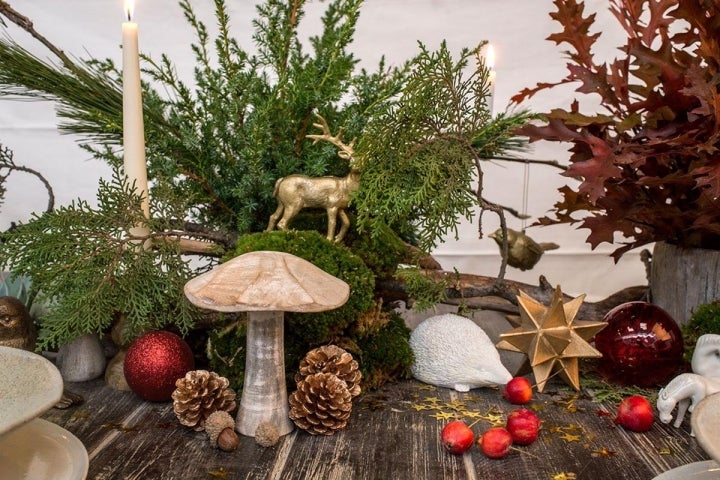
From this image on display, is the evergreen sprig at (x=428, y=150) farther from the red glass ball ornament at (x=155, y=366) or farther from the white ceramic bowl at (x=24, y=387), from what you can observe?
the white ceramic bowl at (x=24, y=387)

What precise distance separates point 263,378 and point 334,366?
0.09m

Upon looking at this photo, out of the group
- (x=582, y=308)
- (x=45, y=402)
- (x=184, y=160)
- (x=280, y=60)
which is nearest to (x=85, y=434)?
(x=45, y=402)

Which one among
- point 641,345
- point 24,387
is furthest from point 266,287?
point 641,345

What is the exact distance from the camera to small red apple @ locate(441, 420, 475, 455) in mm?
764

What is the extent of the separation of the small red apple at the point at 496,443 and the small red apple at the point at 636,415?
16 cm

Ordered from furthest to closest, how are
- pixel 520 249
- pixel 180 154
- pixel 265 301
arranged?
pixel 520 249, pixel 180 154, pixel 265 301

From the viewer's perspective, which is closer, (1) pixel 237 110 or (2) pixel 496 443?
(2) pixel 496 443

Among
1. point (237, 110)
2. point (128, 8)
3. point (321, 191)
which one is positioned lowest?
point (321, 191)

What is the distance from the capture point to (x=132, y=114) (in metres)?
0.91

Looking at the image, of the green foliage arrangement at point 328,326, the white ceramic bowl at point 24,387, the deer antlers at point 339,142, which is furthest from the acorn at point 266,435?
the deer antlers at point 339,142

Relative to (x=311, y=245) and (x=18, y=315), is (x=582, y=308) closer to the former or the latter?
(x=311, y=245)

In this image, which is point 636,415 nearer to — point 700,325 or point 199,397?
point 700,325

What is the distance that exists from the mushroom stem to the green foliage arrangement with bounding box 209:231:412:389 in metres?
0.08

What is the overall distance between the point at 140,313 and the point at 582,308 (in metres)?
0.66
